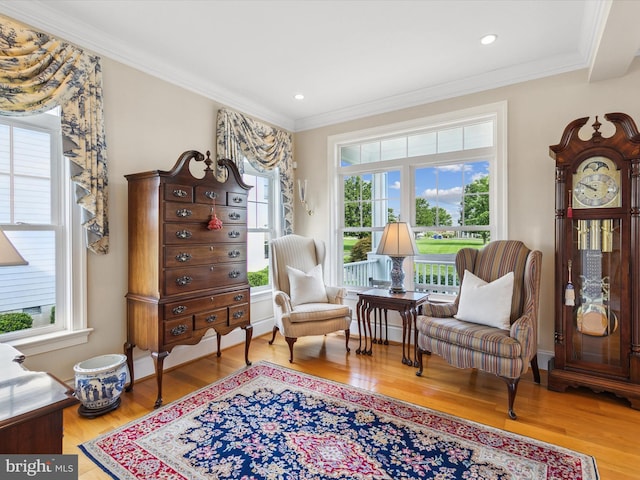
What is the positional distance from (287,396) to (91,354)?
155cm

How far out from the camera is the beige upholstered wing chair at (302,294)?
10.6ft

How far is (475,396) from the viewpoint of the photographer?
2572 millimetres

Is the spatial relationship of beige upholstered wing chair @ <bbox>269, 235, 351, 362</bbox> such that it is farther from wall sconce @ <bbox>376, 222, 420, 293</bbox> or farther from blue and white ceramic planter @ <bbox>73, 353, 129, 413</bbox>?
blue and white ceramic planter @ <bbox>73, 353, 129, 413</bbox>

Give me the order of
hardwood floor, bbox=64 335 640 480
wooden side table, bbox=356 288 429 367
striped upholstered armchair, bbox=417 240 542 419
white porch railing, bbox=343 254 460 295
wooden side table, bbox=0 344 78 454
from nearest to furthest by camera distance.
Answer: wooden side table, bbox=0 344 78 454 → hardwood floor, bbox=64 335 640 480 → striped upholstered armchair, bbox=417 240 542 419 → wooden side table, bbox=356 288 429 367 → white porch railing, bbox=343 254 460 295

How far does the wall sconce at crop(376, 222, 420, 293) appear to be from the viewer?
11.2 feet

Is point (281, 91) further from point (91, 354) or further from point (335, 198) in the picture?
point (91, 354)

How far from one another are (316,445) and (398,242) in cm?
206

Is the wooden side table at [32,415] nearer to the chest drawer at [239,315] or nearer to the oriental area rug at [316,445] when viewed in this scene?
the oriental area rug at [316,445]

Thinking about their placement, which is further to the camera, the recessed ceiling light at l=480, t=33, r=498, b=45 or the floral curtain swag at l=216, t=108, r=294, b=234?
the floral curtain swag at l=216, t=108, r=294, b=234

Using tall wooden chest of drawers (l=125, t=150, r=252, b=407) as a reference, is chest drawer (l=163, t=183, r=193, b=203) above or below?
above

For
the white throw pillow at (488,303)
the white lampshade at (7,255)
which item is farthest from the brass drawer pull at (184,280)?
the white throw pillow at (488,303)

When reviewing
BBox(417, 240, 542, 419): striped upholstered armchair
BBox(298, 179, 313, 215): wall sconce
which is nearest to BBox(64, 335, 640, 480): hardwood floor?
BBox(417, 240, 542, 419): striped upholstered armchair

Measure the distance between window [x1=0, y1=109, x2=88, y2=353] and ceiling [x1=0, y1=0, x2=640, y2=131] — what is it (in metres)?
0.80

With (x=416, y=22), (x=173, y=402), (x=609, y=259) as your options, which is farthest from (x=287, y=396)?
(x=416, y=22)
